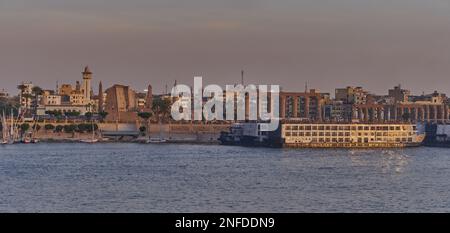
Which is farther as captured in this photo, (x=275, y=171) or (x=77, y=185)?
(x=275, y=171)

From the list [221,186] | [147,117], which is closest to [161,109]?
[147,117]

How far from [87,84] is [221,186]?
63.5 metres

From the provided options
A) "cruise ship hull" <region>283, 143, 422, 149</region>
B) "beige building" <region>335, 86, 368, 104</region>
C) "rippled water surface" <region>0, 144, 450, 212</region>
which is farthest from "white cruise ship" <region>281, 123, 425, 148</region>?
"beige building" <region>335, 86, 368, 104</region>

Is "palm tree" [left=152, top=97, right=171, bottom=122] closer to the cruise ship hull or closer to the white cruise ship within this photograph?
the white cruise ship

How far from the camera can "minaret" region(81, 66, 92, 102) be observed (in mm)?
83375

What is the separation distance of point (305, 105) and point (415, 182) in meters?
59.1

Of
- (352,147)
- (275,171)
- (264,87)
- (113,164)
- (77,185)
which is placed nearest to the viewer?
(77,185)

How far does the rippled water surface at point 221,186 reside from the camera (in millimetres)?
17953

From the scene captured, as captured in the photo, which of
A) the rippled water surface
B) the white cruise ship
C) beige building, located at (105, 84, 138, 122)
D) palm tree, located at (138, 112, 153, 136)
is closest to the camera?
the rippled water surface

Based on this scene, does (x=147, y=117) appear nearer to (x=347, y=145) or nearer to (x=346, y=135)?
(x=346, y=135)

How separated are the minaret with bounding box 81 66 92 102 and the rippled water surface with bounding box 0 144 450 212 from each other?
159ft

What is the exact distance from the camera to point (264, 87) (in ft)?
262
